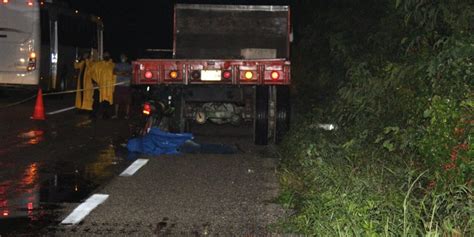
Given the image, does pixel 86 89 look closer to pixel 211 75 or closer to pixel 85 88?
pixel 85 88

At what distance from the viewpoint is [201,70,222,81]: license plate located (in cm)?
1189

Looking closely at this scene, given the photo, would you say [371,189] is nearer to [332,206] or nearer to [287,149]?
[332,206]

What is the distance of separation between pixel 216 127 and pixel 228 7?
2.84 meters

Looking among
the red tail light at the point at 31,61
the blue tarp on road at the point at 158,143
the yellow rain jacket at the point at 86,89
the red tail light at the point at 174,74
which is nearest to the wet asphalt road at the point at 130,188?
the blue tarp on road at the point at 158,143

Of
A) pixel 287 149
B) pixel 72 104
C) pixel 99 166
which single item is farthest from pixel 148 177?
pixel 72 104

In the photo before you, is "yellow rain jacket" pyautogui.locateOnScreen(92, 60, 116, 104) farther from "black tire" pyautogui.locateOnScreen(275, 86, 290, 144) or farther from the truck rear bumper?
"black tire" pyautogui.locateOnScreen(275, 86, 290, 144)

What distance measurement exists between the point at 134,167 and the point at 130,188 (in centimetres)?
162

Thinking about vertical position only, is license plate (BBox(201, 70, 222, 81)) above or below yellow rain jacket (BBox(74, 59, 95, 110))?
above

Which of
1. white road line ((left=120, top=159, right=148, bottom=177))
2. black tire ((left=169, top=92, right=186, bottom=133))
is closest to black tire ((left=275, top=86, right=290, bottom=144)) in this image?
black tire ((left=169, top=92, right=186, bottom=133))

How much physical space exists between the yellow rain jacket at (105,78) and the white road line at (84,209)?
377 inches

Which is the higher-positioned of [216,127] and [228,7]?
[228,7]

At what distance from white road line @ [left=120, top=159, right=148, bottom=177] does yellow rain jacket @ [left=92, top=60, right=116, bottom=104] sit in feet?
22.7

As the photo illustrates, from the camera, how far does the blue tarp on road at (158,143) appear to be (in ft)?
37.7

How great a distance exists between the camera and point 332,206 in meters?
5.98
